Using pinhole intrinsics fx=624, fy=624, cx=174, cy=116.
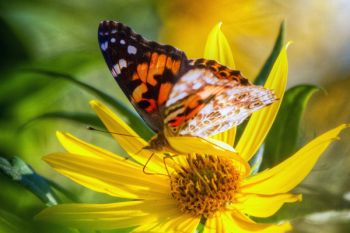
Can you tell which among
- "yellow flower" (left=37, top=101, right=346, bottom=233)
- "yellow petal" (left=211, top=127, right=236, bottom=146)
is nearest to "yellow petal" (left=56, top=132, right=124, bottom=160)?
"yellow flower" (left=37, top=101, right=346, bottom=233)

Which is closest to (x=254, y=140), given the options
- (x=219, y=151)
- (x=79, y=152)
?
(x=219, y=151)

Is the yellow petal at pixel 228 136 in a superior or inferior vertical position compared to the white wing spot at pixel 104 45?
inferior

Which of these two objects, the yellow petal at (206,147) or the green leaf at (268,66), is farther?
the green leaf at (268,66)

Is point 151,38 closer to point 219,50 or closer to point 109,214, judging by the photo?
point 219,50

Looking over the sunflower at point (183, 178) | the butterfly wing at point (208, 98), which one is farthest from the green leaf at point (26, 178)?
the butterfly wing at point (208, 98)

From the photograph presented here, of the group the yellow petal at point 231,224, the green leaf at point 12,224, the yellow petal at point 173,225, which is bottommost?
the yellow petal at point 231,224

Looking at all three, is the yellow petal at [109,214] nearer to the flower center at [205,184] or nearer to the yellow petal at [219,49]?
the flower center at [205,184]

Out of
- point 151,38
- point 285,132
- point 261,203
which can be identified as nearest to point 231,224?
point 261,203
